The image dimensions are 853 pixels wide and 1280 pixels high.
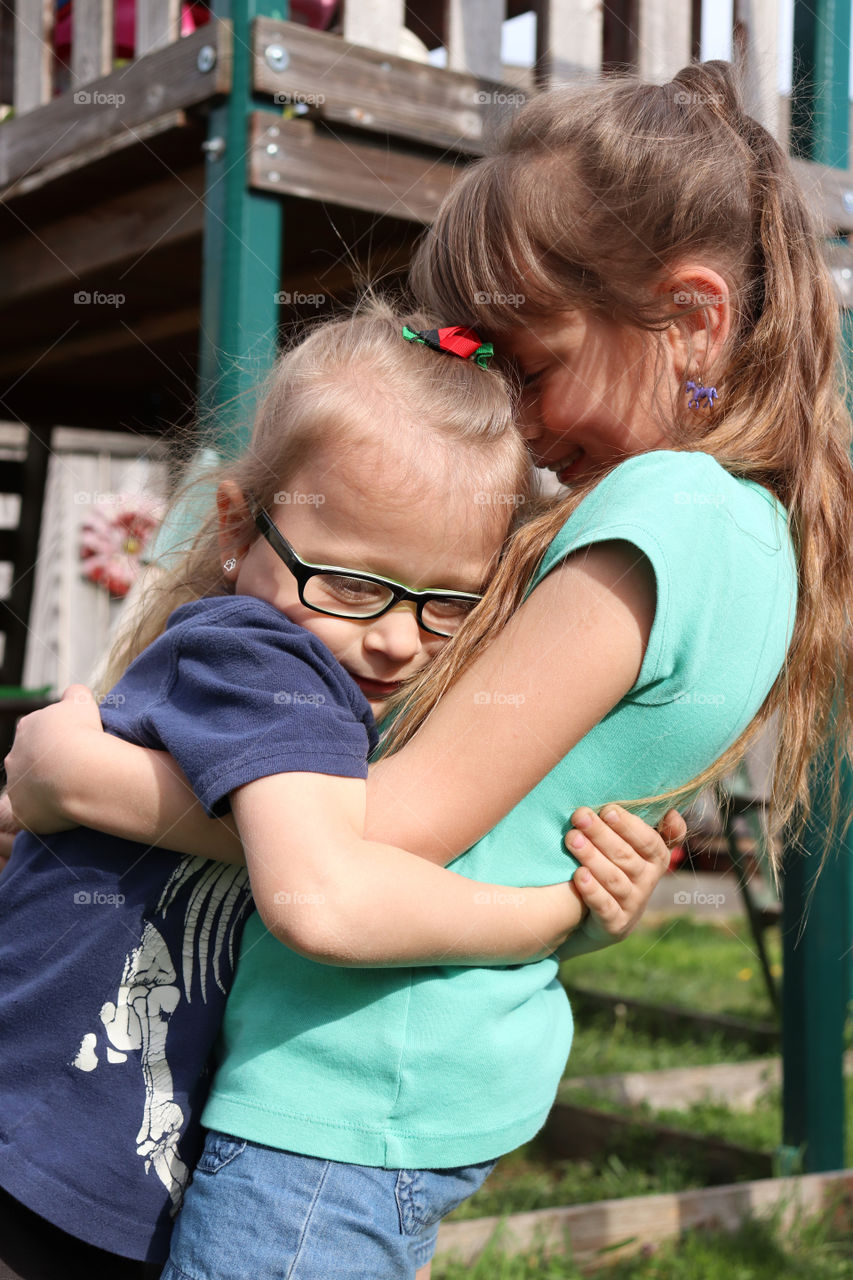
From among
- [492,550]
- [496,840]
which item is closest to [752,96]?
[492,550]

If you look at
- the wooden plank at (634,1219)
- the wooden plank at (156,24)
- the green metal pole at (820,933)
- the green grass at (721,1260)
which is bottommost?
the green grass at (721,1260)

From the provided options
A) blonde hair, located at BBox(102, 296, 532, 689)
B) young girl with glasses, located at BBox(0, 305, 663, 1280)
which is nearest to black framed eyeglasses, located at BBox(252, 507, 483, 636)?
young girl with glasses, located at BBox(0, 305, 663, 1280)

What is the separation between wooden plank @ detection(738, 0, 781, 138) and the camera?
1763 mm

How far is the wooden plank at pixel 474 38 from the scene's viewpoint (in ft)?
9.92

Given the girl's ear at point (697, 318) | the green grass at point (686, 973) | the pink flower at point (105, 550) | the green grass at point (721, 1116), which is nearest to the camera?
the girl's ear at point (697, 318)

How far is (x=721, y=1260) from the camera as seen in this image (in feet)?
9.18

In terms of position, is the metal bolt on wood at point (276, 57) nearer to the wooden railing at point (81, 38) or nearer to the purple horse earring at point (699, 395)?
the wooden railing at point (81, 38)

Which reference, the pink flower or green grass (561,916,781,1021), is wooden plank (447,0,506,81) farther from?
green grass (561,916,781,1021)

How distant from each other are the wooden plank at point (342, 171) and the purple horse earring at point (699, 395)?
53.8 inches

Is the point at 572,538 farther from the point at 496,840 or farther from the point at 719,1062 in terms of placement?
the point at 719,1062

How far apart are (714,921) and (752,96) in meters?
6.66

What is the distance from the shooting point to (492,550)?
4.63 ft

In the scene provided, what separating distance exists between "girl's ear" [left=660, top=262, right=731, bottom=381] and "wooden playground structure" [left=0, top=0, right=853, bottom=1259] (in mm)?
422

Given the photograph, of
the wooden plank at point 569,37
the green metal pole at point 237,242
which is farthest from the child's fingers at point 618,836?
the wooden plank at point 569,37
